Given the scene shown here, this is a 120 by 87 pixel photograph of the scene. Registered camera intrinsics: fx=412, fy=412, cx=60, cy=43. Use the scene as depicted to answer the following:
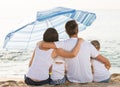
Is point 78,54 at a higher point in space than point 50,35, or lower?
lower

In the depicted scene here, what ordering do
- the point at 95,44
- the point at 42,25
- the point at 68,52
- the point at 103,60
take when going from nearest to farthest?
1. the point at 68,52
2. the point at 103,60
3. the point at 95,44
4. the point at 42,25

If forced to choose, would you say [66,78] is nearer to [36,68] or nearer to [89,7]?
[36,68]

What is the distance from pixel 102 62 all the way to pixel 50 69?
683 mm

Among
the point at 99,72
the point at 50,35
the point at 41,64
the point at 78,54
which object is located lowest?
the point at 99,72

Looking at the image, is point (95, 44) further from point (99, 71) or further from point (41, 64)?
point (41, 64)

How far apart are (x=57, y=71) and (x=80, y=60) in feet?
1.04

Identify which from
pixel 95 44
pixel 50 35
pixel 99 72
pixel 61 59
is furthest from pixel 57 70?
pixel 95 44

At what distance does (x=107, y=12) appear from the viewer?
2528 centimetres

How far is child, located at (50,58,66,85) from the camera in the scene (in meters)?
5.11

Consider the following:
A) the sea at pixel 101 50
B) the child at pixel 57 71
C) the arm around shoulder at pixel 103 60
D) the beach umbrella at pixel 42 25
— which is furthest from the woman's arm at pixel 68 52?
the sea at pixel 101 50

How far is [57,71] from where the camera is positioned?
16.8ft

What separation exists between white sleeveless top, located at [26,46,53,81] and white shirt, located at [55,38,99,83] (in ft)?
0.62

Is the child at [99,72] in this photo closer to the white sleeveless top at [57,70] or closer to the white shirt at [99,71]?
the white shirt at [99,71]

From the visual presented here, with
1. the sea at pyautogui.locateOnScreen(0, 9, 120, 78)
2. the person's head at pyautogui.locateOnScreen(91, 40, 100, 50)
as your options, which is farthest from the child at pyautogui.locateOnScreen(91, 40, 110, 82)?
the sea at pyautogui.locateOnScreen(0, 9, 120, 78)
